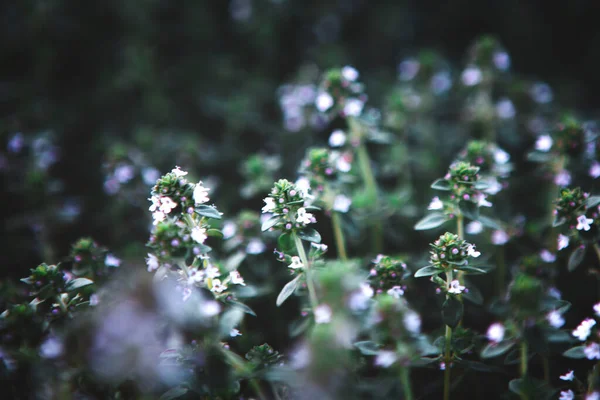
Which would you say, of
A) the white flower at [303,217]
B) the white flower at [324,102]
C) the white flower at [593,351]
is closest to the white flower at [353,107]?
the white flower at [324,102]

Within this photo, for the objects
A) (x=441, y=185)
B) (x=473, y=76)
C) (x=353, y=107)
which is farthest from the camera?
(x=473, y=76)

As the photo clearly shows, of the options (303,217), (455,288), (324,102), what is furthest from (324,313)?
(324,102)

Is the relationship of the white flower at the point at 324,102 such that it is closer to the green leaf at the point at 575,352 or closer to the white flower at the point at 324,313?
the white flower at the point at 324,313

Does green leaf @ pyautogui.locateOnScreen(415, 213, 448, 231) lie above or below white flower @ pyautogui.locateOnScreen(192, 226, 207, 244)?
above

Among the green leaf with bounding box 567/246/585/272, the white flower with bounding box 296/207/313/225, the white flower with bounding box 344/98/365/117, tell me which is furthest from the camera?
the white flower with bounding box 344/98/365/117

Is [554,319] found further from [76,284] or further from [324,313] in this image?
[76,284]

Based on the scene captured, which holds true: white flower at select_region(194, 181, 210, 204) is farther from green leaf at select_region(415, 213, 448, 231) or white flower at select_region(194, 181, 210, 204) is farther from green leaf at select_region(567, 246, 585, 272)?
Answer: green leaf at select_region(567, 246, 585, 272)

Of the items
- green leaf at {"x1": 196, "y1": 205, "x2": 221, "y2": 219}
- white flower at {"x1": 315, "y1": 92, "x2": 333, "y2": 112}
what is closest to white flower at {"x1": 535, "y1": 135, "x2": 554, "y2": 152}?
white flower at {"x1": 315, "y1": 92, "x2": 333, "y2": 112}
